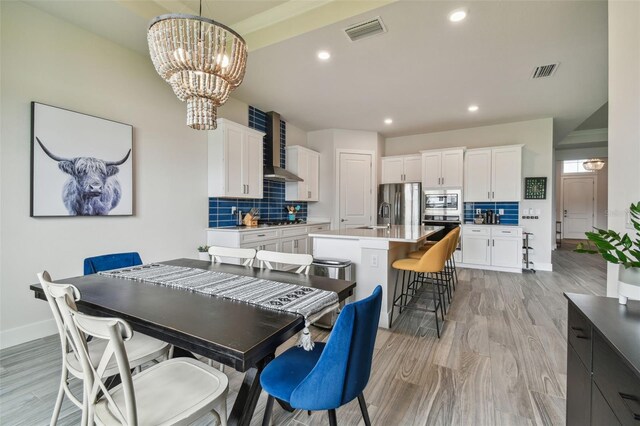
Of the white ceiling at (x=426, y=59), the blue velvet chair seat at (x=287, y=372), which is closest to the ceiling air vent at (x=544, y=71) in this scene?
the white ceiling at (x=426, y=59)

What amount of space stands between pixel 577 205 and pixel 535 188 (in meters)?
5.82

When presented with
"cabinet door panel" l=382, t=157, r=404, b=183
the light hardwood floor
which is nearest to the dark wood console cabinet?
the light hardwood floor

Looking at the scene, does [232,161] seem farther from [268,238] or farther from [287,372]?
[287,372]

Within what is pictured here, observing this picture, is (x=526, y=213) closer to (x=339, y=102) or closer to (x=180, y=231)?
(x=339, y=102)

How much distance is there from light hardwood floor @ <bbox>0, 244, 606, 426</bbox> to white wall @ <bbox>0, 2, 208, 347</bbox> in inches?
24.7

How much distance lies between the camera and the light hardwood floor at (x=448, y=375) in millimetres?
1622

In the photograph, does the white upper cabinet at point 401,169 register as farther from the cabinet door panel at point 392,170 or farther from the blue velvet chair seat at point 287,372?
the blue velvet chair seat at point 287,372

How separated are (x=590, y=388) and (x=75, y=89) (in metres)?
4.20

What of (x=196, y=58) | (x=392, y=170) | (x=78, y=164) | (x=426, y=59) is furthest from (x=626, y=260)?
(x=392, y=170)

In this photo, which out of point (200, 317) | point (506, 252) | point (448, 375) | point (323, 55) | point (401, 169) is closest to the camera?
point (200, 317)

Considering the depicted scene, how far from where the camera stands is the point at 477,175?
5578mm

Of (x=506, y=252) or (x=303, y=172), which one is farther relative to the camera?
(x=303, y=172)

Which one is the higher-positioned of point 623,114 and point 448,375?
point 623,114

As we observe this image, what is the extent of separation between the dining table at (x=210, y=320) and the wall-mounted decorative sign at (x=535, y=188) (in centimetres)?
565
